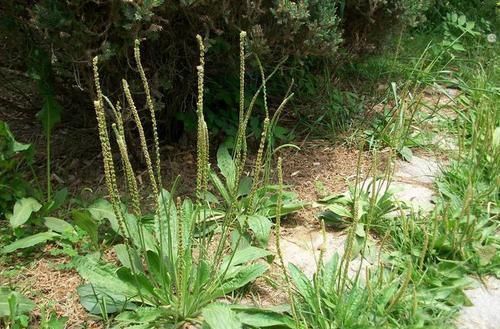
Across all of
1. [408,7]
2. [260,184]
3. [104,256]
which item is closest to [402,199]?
[260,184]

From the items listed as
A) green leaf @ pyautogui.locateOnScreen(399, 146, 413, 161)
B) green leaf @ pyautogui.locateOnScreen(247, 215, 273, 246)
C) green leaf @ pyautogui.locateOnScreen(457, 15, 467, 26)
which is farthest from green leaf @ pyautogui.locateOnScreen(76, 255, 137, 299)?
green leaf @ pyautogui.locateOnScreen(457, 15, 467, 26)

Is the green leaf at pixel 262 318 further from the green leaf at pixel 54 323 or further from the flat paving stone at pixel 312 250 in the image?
the green leaf at pixel 54 323

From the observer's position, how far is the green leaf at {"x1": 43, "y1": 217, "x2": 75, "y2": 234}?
252cm

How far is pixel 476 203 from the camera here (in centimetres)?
285

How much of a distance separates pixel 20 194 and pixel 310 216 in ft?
4.49

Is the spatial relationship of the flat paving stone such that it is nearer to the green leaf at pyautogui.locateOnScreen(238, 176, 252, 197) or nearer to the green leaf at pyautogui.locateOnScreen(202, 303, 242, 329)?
the green leaf at pyautogui.locateOnScreen(238, 176, 252, 197)

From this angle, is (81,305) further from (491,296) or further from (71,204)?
(491,296)

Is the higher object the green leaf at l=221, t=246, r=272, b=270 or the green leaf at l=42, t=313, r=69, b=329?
the green leaf at l=221, t=246, r=272, b=270

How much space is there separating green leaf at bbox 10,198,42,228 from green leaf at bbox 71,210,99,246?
0.72 ft

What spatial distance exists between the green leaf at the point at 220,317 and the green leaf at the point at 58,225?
0.83 metres

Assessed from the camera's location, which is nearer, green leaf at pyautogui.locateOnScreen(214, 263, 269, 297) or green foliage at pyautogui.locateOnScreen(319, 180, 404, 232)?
green leaf at pyautogui.locateOnScreen(214, 263, 269, 297)

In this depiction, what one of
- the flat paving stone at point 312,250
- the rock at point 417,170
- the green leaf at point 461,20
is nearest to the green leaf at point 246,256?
the flat paving stone at point 312,250

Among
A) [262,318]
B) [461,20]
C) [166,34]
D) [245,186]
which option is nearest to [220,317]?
[262,318]

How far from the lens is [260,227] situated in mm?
2521
